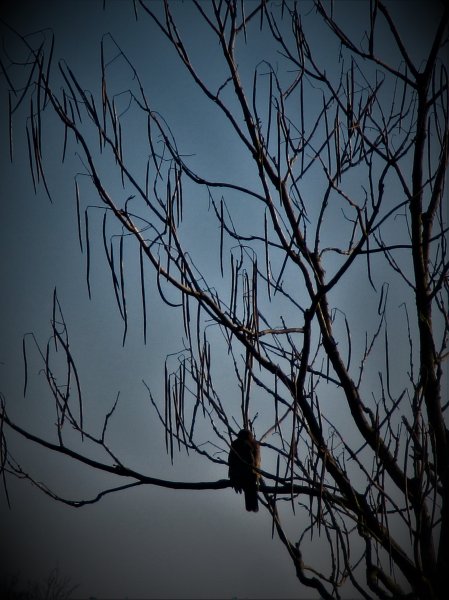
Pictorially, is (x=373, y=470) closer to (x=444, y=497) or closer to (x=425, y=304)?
(x=444, y=497)

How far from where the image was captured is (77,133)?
1241 mm

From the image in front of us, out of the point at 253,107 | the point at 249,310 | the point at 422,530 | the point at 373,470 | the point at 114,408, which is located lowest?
the point at 422,530

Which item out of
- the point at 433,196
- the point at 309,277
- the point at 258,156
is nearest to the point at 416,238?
the point at 433,196

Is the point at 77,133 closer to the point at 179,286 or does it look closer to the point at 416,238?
the point at 179,286

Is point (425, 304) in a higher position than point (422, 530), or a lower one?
higher

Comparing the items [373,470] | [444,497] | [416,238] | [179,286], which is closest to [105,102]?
[179,286]

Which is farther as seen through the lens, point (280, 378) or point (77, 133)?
point (280, 378)

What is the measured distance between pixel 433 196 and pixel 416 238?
172 millimetres

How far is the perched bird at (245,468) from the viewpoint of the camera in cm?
161

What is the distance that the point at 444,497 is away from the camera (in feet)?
4.88

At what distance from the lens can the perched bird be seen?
5.27 ft

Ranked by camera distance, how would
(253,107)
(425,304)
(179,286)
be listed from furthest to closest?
1. (425,304)
2. (253,107)
3. (179,286)

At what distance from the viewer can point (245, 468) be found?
6.09 feet

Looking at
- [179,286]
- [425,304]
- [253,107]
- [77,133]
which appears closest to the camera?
[77,133]
